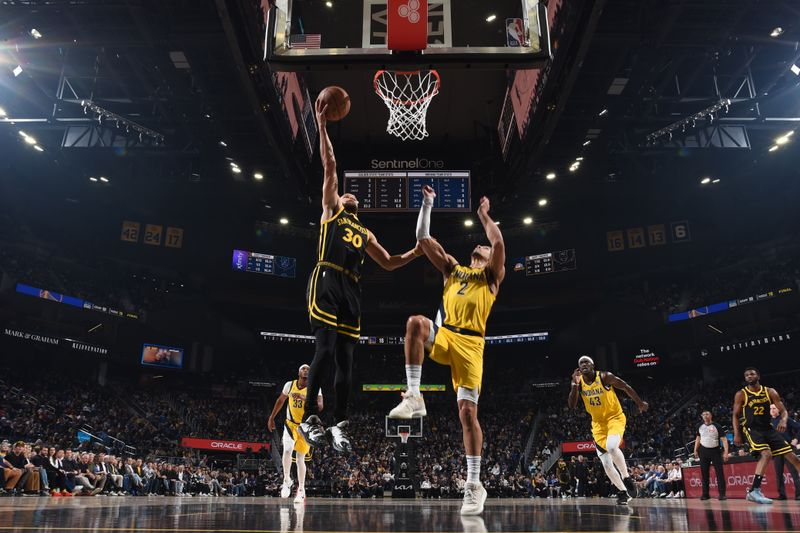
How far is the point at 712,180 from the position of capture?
22906 mm

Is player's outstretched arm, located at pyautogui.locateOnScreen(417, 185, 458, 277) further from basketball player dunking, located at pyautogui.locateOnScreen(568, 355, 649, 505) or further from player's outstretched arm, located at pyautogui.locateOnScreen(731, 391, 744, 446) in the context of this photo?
player's outstretched arm, located at pyautogui.locateOnScreen(731, 391, 744, 446)

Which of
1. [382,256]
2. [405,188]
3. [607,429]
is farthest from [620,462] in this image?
[405,188]

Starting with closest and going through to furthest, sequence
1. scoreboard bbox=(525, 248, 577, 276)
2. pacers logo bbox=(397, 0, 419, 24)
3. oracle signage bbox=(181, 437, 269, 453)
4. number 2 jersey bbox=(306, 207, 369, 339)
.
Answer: number 2 jersey bbox=(306, 207, 369, 339), pacers logo bbox=(397, 0, 419, 24), oracle signage bbox=(181, 437, 269, 453), scoreboard bbox=(525, 248, 577, 276)

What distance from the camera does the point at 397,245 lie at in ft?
87.7

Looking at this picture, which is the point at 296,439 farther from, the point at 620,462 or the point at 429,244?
the point at 429,244

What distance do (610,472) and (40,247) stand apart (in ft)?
84.2

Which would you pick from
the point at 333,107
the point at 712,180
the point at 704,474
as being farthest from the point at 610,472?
the point at 712,180

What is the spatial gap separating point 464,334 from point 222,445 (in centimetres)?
2298

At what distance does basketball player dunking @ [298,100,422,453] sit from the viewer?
440cm

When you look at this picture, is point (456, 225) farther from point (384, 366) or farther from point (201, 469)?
point (201, 469)

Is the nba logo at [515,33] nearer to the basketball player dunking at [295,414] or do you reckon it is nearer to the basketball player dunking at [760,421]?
the basketball player dunking at [295,414]

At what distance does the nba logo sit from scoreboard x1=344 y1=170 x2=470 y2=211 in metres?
6.91

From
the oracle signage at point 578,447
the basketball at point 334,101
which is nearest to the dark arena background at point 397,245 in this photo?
the oracle signage at point 578,447

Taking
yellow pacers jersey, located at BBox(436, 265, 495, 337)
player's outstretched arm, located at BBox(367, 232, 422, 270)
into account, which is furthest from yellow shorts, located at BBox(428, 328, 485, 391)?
player's outstretched arm, located at BBox(367, 232, 422, 270)
